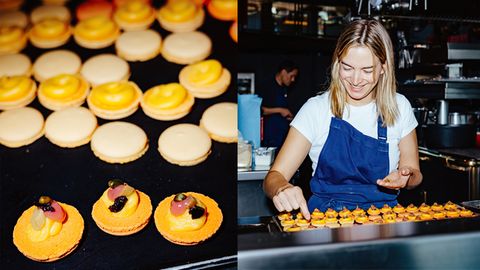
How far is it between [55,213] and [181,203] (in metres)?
0.39

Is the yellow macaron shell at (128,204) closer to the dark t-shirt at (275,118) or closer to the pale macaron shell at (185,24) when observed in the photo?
the pale macaron shell at (185,24)

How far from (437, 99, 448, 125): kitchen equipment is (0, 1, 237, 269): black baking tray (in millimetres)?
2045

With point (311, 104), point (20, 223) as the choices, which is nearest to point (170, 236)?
point (20, 223)

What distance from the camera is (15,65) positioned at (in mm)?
1445

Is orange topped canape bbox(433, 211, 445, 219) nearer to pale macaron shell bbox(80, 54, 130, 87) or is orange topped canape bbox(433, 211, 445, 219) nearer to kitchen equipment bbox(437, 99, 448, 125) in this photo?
pale macaron shell bbox(80, 54, 130, 87)

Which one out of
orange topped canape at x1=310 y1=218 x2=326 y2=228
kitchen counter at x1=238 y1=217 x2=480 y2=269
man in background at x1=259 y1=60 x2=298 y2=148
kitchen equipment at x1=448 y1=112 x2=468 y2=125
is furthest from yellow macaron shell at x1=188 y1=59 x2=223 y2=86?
man in background at x1=259 y1=60 x2=298 y2=148

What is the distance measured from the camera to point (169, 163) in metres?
1.61

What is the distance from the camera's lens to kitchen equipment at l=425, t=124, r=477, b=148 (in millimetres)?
3061

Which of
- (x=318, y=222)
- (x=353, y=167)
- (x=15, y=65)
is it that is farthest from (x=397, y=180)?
(x=15, y=65)

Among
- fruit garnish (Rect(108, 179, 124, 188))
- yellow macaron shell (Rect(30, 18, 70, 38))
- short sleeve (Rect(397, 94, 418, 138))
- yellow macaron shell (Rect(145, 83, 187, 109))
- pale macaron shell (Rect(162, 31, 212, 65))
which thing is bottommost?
fruit garnish (Rect(108, 179, 124, 188))

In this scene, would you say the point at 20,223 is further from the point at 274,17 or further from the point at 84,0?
the point at 274,17

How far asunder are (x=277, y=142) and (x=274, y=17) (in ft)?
7.32

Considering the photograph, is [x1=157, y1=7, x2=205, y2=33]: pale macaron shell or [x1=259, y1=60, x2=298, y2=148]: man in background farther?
[x1=259, y1=60, x2=298, y2=148]: man in background

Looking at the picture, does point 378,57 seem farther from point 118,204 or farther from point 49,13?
point 49,13
